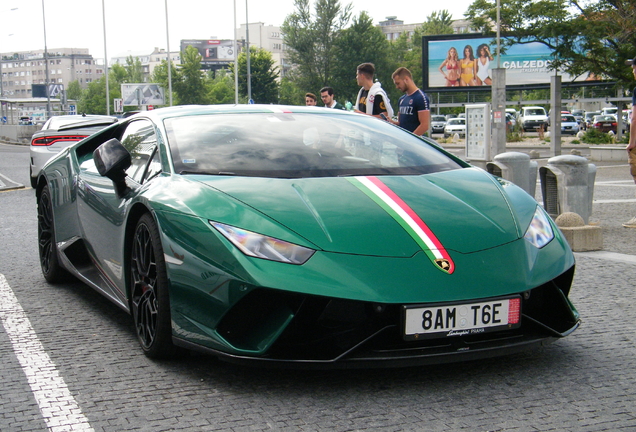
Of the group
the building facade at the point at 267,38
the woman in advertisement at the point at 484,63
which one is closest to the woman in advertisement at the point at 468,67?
the woman in advertisement at the point at 484,63

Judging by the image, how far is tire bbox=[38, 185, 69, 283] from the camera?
5629mm

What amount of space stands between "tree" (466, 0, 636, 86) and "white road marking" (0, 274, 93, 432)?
20.9 meters

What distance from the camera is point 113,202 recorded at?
14.0ft

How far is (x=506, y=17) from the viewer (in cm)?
3109

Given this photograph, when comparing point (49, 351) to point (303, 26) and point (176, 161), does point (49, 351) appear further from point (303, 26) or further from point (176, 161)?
point (303, 26)

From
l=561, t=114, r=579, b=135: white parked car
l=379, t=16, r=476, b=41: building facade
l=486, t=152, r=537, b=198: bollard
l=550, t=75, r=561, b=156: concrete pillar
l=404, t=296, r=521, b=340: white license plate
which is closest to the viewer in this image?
l=404, t=296, r=521, b=340: white license plate

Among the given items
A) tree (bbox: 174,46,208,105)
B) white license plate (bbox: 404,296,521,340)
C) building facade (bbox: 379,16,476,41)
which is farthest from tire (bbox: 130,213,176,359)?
building facade (bbox: 379,16,476,41)

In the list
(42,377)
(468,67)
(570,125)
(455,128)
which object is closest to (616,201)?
(42,377)

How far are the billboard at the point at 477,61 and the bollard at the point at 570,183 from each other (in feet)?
122

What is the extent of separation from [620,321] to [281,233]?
2.24 meters

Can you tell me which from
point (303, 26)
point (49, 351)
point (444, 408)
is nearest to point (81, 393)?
point (49, 351)

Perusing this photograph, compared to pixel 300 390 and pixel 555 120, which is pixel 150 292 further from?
pixel 555 120

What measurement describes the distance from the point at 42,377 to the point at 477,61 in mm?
43699

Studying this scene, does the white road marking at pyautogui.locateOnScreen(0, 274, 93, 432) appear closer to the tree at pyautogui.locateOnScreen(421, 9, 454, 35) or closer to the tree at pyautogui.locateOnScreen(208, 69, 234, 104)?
the tree at pyautogui.locateOnScreen(421, 9, 454, 35)
